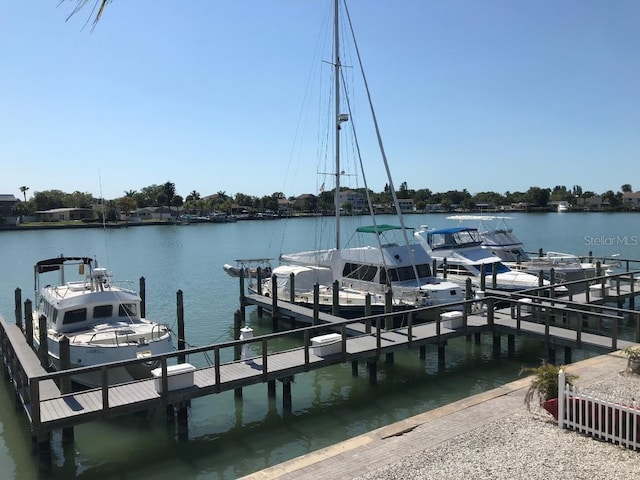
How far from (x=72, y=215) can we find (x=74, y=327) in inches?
5805

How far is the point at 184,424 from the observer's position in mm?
13414

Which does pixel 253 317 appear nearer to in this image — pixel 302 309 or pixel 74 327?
pixel 302 309

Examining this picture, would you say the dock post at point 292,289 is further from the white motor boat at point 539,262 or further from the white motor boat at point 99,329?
the white motor boat at point 539,262

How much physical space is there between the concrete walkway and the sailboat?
11.6 m

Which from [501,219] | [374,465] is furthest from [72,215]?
[374,465]

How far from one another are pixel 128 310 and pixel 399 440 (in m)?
12.4

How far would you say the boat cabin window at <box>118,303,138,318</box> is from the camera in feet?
61.0

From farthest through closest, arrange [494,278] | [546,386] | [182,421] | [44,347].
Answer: [494,278], [44,347], [182,421], [546,386]

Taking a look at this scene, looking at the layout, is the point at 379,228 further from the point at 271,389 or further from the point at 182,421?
the point at 182,421

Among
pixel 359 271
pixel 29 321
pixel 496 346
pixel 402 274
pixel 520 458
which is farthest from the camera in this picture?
pixel 359 271

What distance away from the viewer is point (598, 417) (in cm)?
873

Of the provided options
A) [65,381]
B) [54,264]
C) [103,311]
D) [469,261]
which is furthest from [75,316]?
[469,261]

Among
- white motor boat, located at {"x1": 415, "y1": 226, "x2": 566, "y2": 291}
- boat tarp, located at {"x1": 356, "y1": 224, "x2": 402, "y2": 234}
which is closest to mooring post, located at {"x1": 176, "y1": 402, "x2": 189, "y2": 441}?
boat tarp, located at {"x1": 356, "y1": 224, "x2": 402, "y2": 234}

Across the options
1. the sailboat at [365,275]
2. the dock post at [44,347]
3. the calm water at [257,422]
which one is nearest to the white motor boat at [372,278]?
the sailboat at [365,275]
